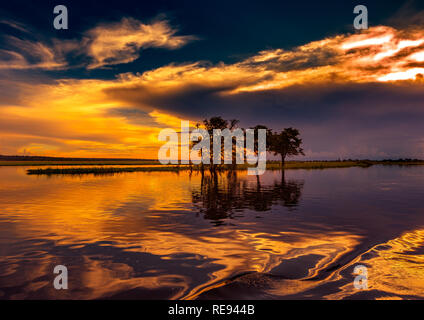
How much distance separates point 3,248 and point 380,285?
1437 centimetres

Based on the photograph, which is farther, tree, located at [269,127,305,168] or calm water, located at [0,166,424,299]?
tree, located at [269,127,305,168]

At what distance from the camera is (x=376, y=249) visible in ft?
37.6

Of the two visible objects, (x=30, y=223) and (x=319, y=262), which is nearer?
(x=319, y=262)

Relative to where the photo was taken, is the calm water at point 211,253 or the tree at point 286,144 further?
the tree at point 286,144

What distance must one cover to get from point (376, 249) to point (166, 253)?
8.91m

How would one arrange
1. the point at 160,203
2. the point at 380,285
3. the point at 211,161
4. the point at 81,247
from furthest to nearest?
the point at 211,161 < the point at 160,203 < the point at 81,247 < the point at 380,285

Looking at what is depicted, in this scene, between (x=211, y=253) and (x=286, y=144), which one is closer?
(x=211, y=253)
